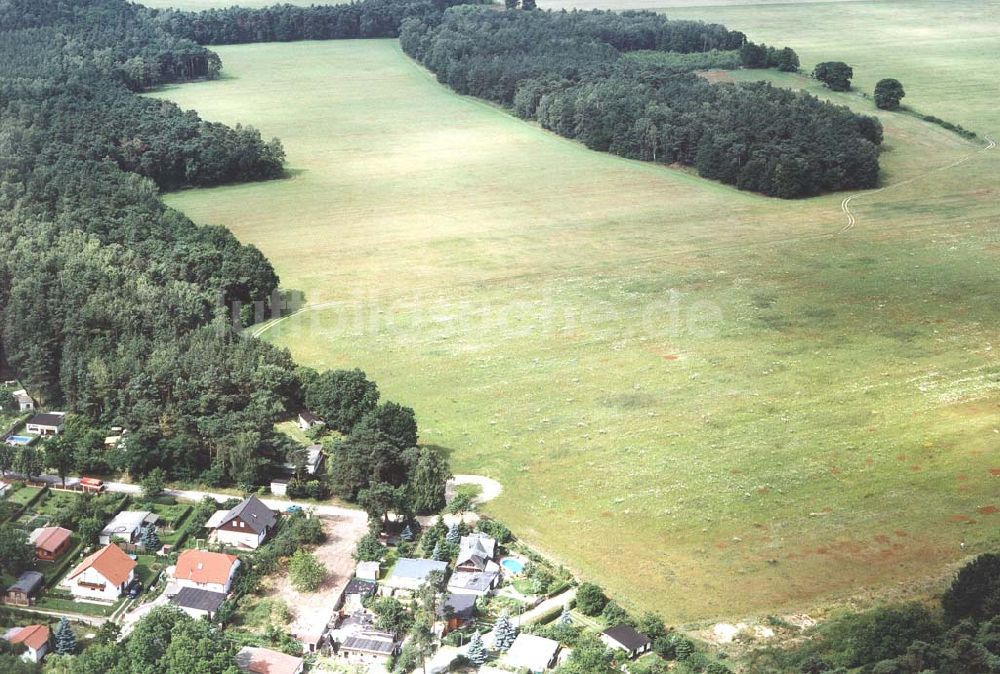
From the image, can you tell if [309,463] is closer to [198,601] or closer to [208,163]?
[198,601]

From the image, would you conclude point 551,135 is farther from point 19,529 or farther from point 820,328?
point 19,529

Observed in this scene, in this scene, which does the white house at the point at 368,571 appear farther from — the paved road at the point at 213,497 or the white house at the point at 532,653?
the white house at the point at 532,653

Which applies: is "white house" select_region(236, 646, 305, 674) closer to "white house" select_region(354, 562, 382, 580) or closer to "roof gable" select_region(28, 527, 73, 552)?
"white house" select_region(354, 562, 382, 580)

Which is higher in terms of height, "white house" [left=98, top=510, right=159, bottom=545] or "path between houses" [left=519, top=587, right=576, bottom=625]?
"white house" [left=98, top=510, right=159, bottom=545]

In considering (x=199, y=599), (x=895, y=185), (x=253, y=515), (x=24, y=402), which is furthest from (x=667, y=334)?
(x=895, y=185)

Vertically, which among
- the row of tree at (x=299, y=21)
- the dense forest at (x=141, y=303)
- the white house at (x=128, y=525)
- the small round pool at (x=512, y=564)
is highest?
the row of tree at (x=299, y=21)

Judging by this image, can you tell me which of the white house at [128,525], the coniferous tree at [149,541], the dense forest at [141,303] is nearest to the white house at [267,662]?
the coniferous tree at [149,541]

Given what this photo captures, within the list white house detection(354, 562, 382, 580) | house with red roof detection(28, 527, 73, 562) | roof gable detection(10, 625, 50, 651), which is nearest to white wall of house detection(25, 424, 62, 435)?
house with red roof detection(28, 527, 73, 562)
